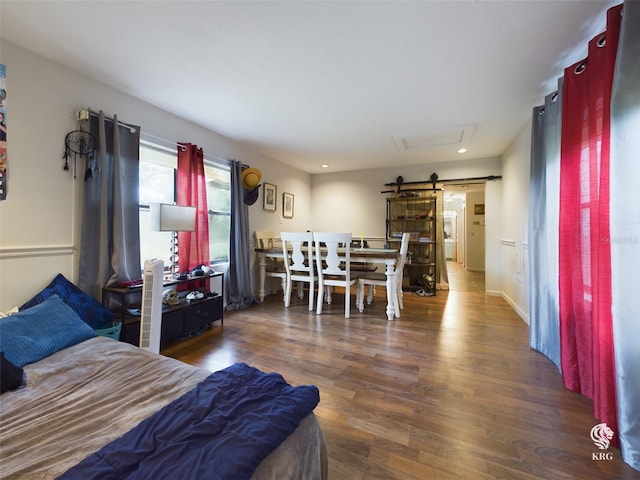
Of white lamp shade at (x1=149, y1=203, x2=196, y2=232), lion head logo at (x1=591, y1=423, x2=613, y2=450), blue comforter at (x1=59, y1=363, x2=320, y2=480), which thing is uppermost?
white lamp shade at (x1=149, y1=203, x2=196, y2=232)

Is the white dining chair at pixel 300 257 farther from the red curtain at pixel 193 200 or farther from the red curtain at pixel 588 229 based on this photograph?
the red curtain at pixel 588 229

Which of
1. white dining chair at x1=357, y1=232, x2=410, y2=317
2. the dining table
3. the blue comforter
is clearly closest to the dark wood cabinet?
the dining table

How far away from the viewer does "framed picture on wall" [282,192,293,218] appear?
16.0ft

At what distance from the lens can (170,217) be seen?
94.6 inches

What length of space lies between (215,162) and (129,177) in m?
1.19

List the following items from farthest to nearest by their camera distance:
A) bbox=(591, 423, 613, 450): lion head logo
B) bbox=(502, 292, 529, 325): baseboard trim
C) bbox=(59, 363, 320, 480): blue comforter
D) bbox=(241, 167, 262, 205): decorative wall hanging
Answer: bbox=(241, 167, 262, 205): decorative wall hanging → bbox=(502, 292, 529, 325): baseboard trim → bbox=(591, 423, 613, 450): lion head logo → bbox=(59, 363, 320, 480): blue comforter

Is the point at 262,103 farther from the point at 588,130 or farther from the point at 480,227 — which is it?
the point at 480,227

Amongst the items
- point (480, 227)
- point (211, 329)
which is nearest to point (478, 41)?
point (211, 329)

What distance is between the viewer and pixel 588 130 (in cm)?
161

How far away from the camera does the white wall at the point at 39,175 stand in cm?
178

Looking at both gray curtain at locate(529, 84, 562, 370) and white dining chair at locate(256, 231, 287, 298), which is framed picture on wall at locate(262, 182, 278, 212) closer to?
white dining chair at locate(256, 231, 287, 298)

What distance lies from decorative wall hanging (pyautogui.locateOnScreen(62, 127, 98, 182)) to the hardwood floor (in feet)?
5.59

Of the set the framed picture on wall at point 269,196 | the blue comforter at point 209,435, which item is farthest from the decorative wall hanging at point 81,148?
the framed picture on wall at point 269,196

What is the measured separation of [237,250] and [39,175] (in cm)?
205
